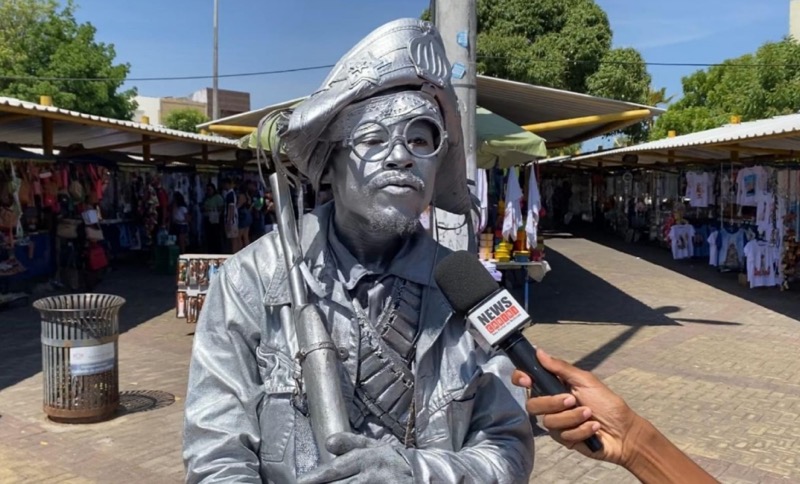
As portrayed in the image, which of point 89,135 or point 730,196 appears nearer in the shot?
point 89,135

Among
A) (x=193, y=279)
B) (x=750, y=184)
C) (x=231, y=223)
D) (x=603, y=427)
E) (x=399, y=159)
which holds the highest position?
Answer: (x=750, y=184)

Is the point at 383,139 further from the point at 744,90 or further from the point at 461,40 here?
the point at 744,90

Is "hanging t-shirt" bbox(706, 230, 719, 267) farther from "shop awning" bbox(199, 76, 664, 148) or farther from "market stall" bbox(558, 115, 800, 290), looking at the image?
"shop awning" bbox(199, 76, 664, 148)

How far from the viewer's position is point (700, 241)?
733 inches

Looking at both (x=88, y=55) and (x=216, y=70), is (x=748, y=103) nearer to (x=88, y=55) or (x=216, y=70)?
(x=216, y=70)

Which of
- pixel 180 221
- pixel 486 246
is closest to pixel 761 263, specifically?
pixel 486 246

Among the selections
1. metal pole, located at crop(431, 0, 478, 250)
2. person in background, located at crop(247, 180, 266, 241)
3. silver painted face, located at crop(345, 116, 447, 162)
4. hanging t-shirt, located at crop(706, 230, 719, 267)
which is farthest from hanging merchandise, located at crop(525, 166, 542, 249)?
person in background, located at crop(247, 180, 266, 241)

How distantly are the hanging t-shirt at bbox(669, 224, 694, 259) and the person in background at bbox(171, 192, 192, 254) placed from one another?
12245mm

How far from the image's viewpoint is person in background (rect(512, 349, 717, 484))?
5.14 feet

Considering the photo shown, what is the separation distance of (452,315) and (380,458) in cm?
53

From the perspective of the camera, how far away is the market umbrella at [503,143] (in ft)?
27.6

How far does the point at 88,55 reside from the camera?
31.0 metres

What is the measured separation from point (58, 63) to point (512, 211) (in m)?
26.8

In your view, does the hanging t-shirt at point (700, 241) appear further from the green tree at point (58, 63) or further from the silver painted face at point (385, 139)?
the green tree at point (58, 63)
